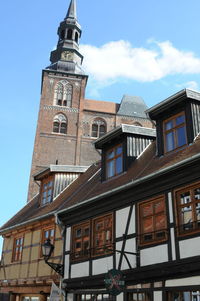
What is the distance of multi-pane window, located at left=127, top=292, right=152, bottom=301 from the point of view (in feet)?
33.7

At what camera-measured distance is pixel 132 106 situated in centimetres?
5397

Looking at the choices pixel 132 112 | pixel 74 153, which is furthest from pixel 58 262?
pixel 132 112

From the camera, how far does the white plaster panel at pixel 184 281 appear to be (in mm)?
9037

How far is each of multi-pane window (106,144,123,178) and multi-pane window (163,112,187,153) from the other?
2.32 metres

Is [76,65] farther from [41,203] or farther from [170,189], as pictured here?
[170,189]

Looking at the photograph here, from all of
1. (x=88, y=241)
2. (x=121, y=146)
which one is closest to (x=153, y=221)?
(x=88, y=241)

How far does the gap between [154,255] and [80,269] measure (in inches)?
145

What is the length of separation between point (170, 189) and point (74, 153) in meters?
35.4

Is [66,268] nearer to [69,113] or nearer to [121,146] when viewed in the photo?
[121,146]

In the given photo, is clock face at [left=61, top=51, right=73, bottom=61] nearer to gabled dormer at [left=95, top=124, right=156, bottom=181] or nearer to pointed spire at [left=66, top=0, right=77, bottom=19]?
pointed spire at [left=66, top=0, right=77, bottom=19]

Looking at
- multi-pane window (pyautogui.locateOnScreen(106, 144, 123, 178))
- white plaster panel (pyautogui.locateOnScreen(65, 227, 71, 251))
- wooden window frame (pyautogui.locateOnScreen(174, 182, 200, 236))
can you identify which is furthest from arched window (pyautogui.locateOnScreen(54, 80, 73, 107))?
wooden window frame (pyautogui.locateOnScreen(174, 182, 200, 236))

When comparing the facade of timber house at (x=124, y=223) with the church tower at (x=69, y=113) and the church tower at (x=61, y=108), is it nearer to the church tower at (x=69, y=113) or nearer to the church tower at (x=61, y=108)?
the church tower at (x=69, y=113)

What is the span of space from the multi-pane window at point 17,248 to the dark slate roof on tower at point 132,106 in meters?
35.4

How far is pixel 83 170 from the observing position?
19.2m
